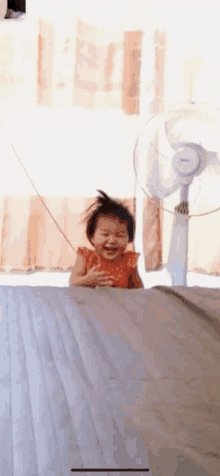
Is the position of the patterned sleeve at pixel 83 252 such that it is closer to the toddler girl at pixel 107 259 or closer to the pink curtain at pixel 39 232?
the toddler girl at pixel 107 259

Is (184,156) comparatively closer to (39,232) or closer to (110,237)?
(110,237)

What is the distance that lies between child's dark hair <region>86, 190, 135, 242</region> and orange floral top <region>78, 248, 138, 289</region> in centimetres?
11

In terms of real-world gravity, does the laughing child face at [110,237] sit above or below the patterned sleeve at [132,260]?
above

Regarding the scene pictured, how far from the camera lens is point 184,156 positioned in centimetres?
186

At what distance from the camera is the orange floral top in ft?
5.76

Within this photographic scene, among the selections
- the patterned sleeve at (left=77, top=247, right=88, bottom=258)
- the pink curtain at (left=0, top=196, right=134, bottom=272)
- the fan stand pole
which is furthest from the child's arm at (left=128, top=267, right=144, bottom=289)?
the pink curtain at (left=0, top=196, right=134, bottom=272)

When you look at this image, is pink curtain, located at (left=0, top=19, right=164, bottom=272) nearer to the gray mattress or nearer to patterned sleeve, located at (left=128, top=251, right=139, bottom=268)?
patterned sleeve, located at (left=128, top=251, right=139, bottom=268)

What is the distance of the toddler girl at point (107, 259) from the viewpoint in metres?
1.73

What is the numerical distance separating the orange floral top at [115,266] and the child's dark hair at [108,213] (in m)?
0.11

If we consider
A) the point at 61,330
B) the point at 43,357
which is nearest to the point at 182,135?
the point at 61,330

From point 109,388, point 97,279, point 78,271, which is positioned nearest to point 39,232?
point 78,271

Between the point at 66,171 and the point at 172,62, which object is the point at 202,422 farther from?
the point at 172,62

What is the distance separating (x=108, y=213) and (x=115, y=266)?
12.0 inches

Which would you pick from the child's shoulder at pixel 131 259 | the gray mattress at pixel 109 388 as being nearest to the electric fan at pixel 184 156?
the child's shoulder at pixel 131 259
